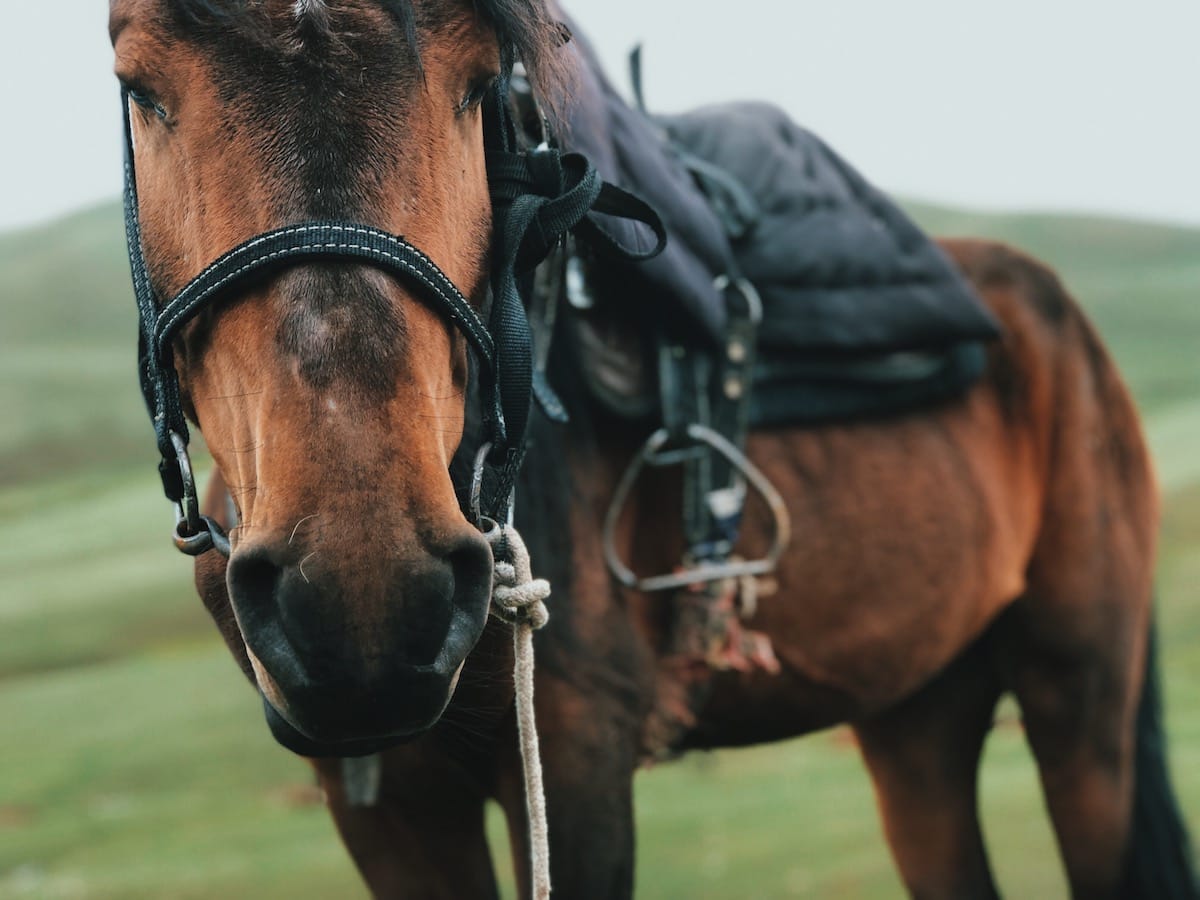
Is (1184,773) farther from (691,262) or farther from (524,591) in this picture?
(524,591)

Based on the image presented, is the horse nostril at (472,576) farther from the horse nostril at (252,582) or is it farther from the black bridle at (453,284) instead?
the black bridle at (453,284)

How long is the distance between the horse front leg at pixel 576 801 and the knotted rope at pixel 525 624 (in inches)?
19.9

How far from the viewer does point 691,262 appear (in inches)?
105

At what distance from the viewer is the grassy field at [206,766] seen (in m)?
5.88

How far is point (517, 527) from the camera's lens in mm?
2258

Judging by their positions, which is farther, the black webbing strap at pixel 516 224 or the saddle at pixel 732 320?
the saddle at pixel 732 320

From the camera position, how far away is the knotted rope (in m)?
1.75

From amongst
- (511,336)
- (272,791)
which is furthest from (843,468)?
(272,791)

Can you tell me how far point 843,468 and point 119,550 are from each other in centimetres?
1300

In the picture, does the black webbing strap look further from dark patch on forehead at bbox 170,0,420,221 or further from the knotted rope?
dark patch on forehead at bbox 170,0,420,221

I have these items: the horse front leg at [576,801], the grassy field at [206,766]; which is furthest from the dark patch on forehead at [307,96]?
the grassy field at [206,766]

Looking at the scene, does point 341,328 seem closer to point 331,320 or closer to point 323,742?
point 331,320

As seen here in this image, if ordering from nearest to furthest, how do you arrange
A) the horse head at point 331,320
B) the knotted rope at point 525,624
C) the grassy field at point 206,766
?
the horse head at point 331,320 < the knotted rope at point 525,624 < the grassy field at point 206,766

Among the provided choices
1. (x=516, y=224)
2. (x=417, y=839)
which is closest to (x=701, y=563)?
→ (x=417, y=839)
